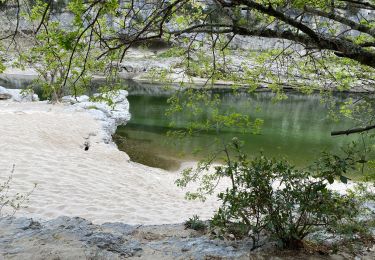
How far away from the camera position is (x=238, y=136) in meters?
17.4

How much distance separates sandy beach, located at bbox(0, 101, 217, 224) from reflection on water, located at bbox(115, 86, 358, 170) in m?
1.44

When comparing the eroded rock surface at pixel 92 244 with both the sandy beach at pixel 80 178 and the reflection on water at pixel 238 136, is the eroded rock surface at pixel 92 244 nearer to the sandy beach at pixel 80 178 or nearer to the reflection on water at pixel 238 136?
the sandy beach at pixel 80 178

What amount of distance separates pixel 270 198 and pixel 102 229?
2.15 meters

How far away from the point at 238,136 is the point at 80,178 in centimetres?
1030

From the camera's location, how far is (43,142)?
1073 cm

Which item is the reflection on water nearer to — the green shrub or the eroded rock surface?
the eroded rock surface

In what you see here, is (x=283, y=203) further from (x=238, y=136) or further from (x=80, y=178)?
(x=238, y=136)

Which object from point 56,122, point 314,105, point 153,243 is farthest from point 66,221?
point 314,105

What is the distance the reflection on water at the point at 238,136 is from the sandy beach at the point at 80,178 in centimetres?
144

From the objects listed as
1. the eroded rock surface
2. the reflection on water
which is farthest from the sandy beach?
the eroded rock surface

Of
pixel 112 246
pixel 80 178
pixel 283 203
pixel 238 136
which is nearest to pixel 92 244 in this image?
pixel 112 246

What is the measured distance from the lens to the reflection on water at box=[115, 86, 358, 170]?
45.5 ft

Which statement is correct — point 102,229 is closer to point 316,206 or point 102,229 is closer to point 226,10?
point 316,206

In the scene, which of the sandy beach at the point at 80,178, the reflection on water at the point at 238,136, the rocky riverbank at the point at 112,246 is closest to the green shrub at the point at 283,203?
the rocky riverbank at the point at 112,246
